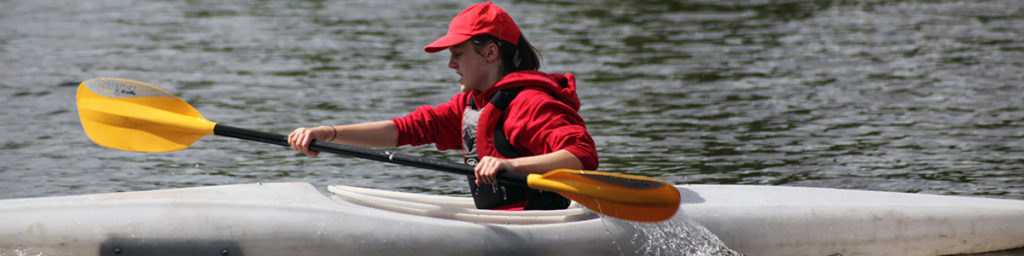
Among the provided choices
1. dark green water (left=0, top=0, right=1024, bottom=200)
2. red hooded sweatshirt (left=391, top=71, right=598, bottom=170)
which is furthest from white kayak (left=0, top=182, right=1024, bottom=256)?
dark green water (left=0, top=0, right=1024, bottom=200)

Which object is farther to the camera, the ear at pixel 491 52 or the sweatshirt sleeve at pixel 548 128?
the ear at pixel 491 52

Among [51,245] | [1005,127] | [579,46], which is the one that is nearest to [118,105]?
[51,245]

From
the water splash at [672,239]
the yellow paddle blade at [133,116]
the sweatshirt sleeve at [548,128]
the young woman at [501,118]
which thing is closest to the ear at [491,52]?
the young woman at [501,118]

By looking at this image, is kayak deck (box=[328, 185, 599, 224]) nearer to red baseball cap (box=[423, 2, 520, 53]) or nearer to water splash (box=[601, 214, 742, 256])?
water splash (box=[601, 214, 742, 256])

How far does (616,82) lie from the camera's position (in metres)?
9.99

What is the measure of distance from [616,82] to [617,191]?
6.30 metres

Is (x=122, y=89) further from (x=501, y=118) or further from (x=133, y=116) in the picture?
(x=501, y=118)

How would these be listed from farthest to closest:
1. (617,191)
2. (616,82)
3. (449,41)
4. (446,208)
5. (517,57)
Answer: (616,82), (446,208), (517,57), (449,41), (617,191)

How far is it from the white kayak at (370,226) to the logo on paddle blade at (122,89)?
0.85 meters

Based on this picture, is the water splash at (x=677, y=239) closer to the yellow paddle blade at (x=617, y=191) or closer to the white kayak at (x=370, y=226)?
the white kayak at (x=370, y=226)

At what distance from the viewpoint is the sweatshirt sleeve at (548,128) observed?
3742 mm

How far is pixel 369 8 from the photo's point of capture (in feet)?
51.8

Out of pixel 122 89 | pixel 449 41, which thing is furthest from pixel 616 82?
pixel 449 41

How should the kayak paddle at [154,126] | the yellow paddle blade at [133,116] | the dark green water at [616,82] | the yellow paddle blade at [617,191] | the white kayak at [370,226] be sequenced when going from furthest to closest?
the dark green water at [616,82], the yellow paddle blade at [133,116], the kayak paddle at [154,126], the white kayak at [370,226], the yellow paddle blade at [617,191]
